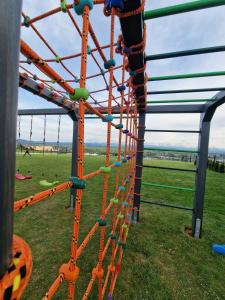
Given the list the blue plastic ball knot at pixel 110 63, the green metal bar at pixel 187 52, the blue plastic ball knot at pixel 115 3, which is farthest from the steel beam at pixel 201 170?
the blue plastic ball knot at pixel 115 3

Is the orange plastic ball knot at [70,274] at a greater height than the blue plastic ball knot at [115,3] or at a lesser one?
lesser

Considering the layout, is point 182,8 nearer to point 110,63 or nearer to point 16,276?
point 110,63

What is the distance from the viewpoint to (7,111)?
0.81ft

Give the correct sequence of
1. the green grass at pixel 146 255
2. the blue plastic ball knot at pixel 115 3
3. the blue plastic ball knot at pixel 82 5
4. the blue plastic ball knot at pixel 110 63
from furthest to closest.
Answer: the green grass at pixel 146 255 → the blue plastic ball knot at pixel 110 63 → the blue plastic ball knot at pixel 115 3 → the blue plastic ball knot at pixel 82 5

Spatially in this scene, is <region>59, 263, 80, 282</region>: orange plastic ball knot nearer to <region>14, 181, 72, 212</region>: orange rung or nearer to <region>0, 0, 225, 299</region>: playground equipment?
<region>0, 0, 225, 299</region>: playground equipment

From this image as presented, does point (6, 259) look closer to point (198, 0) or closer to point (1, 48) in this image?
point (1, 48)

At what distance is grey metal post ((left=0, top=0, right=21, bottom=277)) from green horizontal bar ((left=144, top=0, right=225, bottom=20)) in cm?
Result: 108

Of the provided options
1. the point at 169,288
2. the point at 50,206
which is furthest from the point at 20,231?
the point at 169,288

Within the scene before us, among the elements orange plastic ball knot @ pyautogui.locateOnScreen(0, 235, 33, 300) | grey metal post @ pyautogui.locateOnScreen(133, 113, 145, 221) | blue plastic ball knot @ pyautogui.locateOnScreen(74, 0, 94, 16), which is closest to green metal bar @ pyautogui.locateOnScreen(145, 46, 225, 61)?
blue plastic ball knot @ pyautogui.locateOnScreen(74, 0, 94, 16)

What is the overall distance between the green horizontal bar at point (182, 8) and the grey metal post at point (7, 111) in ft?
3.53

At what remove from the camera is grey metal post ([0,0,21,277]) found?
24cm

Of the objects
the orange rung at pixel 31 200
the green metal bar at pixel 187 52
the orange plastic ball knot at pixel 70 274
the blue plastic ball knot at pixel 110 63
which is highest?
the green metal bar at pixel 187 52

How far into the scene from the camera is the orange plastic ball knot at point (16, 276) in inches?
9.5

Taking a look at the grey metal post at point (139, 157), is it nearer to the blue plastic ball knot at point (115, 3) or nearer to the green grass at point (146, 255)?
the green grass at point (146, 255)
